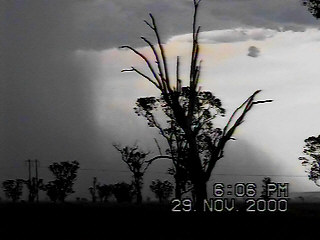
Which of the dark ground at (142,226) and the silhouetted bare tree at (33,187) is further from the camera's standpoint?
the silhouetted bare tree at (33,187)

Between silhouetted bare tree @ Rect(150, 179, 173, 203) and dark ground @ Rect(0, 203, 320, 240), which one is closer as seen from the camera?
dark ground @ Rect(0, 203, 320, 240)

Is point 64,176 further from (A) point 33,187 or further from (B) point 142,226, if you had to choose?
(B) point 142,226

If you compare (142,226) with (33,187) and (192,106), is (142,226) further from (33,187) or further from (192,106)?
(33,187)

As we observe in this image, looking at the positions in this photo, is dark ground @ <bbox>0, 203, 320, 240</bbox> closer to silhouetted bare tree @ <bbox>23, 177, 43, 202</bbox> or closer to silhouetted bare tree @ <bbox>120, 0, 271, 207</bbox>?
silhouetted bare tree @ <bbox>120, 0, 271, 207</bbox>

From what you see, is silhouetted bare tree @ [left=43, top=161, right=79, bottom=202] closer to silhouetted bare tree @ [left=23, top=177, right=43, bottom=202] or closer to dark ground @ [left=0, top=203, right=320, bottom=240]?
silhouetted bare tree @ [left=23, top=177, right=43, bottom=202]

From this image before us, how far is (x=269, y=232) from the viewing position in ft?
72.4

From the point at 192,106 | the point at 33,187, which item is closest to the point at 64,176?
the point at 33,187

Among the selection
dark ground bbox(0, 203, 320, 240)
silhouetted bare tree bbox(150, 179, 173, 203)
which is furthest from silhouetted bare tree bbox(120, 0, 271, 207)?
silhouetted bare tree bbox(150, 179, 173, 203)

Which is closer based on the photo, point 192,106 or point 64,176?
point 192,106

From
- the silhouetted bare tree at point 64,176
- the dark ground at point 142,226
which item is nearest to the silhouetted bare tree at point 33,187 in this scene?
the silhouetted bare tree at point 64,176

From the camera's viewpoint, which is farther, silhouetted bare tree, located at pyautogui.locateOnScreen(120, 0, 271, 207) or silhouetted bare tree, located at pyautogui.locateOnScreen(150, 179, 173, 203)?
silhouetted bare tree, located at pyautogui.locateOnScreen(150, 179, 173, 203)

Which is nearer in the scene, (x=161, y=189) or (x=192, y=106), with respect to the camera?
(x=192, y=106)

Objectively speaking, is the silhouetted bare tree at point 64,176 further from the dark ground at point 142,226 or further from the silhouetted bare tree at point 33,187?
the dark ground at point 142,226

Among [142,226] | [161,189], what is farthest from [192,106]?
[161,189]
